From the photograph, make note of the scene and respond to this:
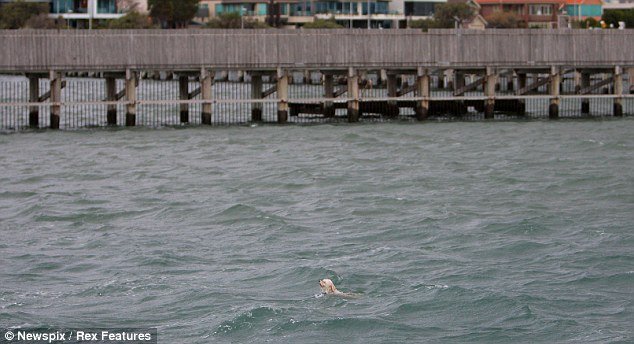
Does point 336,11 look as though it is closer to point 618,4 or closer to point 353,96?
point 618,4

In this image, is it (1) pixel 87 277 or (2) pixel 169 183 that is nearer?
(1) pixel 87 277

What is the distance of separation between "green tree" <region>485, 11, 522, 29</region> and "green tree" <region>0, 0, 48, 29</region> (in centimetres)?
3938

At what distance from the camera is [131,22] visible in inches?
4313

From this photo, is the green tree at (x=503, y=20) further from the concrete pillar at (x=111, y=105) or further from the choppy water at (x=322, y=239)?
the choppy water at (x=322, y=239)

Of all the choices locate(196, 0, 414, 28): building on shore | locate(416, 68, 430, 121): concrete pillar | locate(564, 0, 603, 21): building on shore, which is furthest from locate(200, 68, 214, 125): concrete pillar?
locate(564, 0, 603, 21): building on shore

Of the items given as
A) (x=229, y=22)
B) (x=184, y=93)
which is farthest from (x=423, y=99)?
(x=229, y=22)

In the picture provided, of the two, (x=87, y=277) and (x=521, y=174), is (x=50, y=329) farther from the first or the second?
(x=521, y=174)

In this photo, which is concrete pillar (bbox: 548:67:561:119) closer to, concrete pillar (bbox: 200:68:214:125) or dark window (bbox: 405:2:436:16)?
concrete pillar (bbox: 200:68:214:125)

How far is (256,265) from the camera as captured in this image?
26016mm

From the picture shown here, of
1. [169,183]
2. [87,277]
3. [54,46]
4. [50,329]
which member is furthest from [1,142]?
[50,329]

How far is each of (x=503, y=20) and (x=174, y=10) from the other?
2859cm

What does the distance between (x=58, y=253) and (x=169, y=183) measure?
33.7ft

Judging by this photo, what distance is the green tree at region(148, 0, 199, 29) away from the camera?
11605cm

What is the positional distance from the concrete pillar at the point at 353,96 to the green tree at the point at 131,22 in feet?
183
